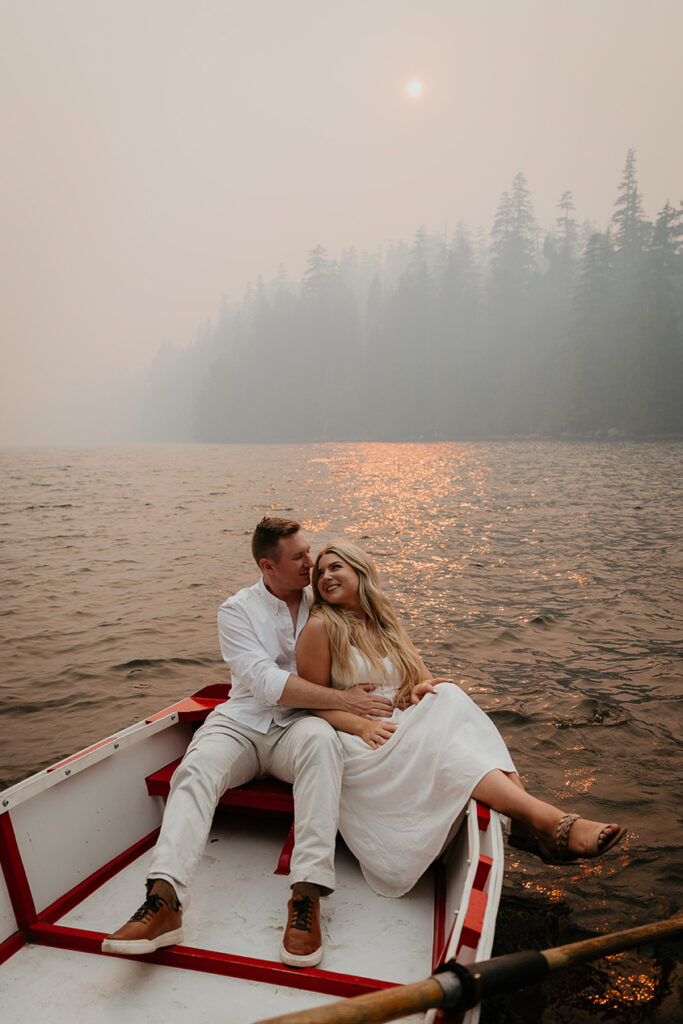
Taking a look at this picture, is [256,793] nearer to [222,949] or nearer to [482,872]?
[222,949]

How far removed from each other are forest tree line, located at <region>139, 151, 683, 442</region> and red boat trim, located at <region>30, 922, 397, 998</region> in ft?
225

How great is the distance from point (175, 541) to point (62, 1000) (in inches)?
616

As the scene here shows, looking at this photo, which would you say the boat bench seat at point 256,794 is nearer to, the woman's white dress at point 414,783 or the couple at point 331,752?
the couple at point 331,752

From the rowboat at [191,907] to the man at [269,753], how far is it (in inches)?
5.9

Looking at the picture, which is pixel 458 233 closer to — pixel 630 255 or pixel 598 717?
pixel 630 255

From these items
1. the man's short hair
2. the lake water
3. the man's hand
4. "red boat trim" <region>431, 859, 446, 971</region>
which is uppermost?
the man's short hair

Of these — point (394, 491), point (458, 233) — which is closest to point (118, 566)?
point (394, 491)

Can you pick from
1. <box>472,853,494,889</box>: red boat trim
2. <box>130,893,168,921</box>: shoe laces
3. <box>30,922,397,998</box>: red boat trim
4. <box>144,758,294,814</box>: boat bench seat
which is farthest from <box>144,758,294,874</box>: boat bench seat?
<box>472,853,494,889</box>: red boat trim

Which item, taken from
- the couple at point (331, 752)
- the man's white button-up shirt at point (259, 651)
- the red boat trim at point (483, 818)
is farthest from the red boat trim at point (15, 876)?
the red boat trim at point (483, 818)

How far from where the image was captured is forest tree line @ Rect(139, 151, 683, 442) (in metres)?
68.6

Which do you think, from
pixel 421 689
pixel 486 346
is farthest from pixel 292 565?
pixel 486 346

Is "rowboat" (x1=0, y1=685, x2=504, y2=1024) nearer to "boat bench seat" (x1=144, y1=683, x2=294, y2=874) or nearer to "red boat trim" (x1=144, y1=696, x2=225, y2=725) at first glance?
"boat bench seat" (x1=144, y1=683, x2=294, y2=874)

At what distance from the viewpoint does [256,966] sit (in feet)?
8.62

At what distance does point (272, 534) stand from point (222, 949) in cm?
183
